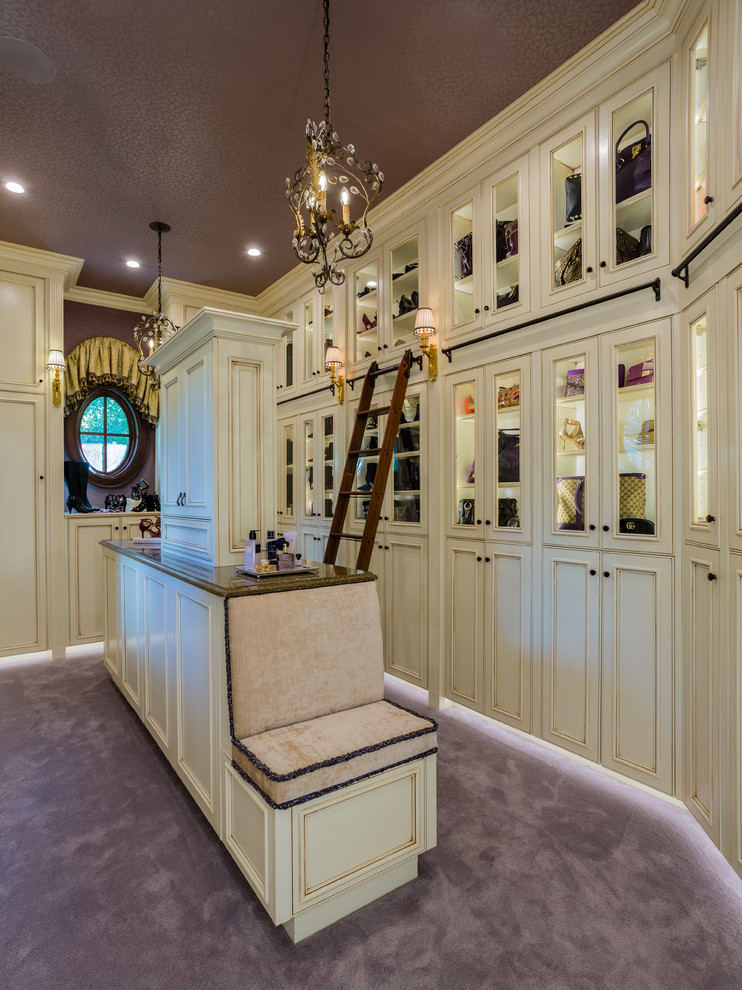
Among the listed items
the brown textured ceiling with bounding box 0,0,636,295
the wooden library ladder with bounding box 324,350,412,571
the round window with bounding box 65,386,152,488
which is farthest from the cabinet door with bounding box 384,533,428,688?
the round window with bounding box 65,386,152,488

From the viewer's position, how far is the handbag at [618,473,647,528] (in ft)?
7.39

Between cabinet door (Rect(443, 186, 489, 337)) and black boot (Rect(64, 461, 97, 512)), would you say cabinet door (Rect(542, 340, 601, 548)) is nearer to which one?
cabinet door (Rect(443, 186, 489, 337))

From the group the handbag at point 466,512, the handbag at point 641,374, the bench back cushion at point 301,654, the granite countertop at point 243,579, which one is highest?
the handbag at point 641,374

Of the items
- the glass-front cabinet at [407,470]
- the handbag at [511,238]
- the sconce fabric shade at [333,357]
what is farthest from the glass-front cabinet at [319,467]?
the handbag at [511,238]

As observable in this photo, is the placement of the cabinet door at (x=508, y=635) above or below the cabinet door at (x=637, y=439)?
below

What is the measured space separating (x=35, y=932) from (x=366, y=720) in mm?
1116

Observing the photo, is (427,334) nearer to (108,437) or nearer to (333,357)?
(333,357)

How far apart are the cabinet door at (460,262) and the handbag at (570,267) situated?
0.53 meters

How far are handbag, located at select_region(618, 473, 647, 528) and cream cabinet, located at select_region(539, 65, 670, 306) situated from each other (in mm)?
870

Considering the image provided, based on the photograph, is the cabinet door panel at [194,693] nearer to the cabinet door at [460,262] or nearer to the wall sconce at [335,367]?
the cabinet door at [460,262]

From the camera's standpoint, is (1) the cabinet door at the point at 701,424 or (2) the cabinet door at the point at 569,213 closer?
(1) the cabinet door at the point at 701,424

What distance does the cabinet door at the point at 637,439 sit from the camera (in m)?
2.15

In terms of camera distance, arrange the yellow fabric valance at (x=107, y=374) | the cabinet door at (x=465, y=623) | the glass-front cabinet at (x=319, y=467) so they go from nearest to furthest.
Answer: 1. the cabinet door at (x=465, y=623)
2. the glass-front cabinet at (x=319, y=467)
3. the yellow fabric valance at (x=107, y=374)

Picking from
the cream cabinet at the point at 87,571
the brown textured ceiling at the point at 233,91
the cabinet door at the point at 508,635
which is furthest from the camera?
the cream cabinet at the point at 87,571
